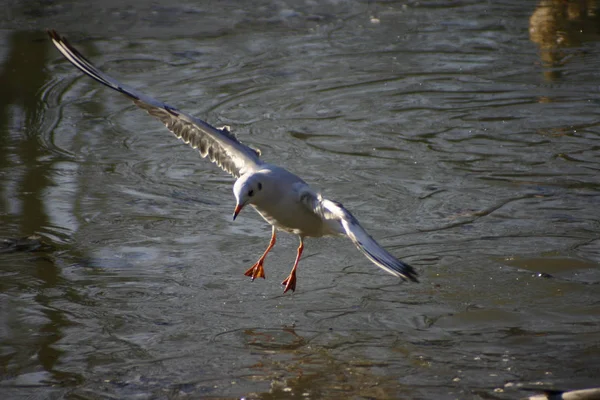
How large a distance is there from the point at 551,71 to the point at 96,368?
25.4 ft

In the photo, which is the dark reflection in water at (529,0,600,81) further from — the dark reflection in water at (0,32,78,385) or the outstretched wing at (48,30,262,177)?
the dark reflection in water at (0,32,78,385)

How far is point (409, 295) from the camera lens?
5.76m

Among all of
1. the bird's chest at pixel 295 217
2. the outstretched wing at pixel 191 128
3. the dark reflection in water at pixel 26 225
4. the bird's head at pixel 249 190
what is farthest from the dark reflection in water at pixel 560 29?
the dark reflection in water at pixel 26 225

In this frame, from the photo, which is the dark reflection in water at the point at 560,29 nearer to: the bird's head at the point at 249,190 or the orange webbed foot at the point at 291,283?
the bird's head at the point at 249,190

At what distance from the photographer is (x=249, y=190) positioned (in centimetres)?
596

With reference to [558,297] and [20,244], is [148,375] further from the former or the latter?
[558,297]

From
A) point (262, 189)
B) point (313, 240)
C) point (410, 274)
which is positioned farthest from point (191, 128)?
point (410, 274)

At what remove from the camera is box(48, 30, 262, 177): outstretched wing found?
6501mm

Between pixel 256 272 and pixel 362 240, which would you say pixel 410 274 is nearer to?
pixel 362 240

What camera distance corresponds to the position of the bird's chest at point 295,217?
20.0 feet

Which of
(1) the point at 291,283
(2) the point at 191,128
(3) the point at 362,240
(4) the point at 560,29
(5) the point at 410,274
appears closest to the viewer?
(5) the point at 410,274

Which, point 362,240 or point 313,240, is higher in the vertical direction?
point 362,240

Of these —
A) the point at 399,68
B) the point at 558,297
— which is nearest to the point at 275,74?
the point at 399,68

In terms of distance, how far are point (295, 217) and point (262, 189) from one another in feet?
1.00
